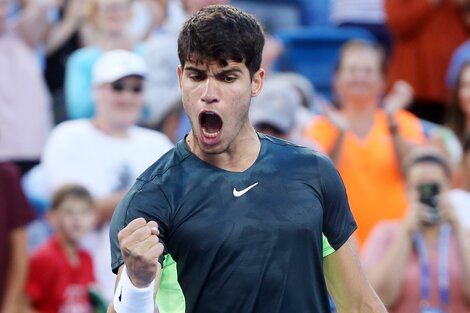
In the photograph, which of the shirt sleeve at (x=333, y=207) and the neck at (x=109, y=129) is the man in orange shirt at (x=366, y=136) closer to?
the neck at (x=109, y=129)

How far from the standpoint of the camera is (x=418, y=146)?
823 cm

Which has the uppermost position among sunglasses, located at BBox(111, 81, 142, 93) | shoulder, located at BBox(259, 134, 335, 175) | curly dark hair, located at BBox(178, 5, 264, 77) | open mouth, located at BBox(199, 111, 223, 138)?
curly dark hair, located at BBox(178, 5, 264, 77)

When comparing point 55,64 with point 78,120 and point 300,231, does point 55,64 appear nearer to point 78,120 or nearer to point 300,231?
point 78,120

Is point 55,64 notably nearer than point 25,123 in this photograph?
Answer: No

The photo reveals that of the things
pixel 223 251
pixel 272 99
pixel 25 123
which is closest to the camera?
pixel 223 251

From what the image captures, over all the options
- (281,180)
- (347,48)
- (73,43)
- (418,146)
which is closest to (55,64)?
(73,43)

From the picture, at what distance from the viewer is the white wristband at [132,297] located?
148 inches

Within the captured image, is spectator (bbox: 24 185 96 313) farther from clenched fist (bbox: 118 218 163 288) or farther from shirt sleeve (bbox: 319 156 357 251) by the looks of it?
clenched fist (bbox: 118 218 163 288)

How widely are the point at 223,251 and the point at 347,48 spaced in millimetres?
5100

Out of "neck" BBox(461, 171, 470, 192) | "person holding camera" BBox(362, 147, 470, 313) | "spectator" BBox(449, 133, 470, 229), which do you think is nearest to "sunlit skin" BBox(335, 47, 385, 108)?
"spectator" BBox(449, 133, 470, 229)

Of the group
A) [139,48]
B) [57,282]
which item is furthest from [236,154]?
[139,48]

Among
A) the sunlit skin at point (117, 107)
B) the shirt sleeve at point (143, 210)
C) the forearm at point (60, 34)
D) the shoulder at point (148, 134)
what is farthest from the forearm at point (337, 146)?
the shirt sleeve at point (143, 210)

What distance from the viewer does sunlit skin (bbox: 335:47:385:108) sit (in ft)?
28.1

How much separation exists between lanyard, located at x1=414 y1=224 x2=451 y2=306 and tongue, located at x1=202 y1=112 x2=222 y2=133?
10.9 feet
